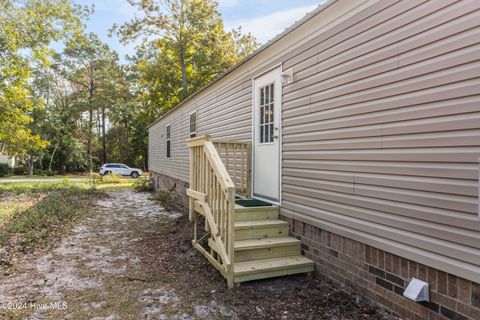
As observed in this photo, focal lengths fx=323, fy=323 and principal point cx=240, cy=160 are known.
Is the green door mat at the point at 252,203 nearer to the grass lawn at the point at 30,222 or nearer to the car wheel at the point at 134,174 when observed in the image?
the grass lawn at the point at 30,222

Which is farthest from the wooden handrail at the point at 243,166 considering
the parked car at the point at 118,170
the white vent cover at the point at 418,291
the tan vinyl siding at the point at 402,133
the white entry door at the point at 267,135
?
the parked car at the point at 118,170

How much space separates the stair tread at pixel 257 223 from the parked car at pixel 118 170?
23349 mm

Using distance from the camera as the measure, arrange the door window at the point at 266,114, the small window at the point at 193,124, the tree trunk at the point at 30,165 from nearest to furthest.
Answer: the door window at the point at 266,114
the small window at the point at 193,124
the tree trunk at the point at 30,165

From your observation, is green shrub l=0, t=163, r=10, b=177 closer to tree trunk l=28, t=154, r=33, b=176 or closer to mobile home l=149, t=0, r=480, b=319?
tree trunk l=28, t=154, r=33, b=176

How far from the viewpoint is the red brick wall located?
2172mm

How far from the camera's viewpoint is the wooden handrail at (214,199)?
11.3 ft

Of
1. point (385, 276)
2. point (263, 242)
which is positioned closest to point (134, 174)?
point (263, 242)

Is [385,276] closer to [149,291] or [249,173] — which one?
[149,291]

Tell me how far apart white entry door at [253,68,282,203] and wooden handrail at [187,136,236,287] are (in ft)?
2.48

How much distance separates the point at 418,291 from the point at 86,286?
333 centimetres

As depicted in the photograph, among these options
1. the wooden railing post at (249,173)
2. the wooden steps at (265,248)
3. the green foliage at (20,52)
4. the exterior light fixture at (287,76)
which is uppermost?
the green foliage at (20,52)

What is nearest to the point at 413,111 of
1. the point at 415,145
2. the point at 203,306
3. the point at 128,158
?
the point at 415,145

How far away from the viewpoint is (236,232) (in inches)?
153

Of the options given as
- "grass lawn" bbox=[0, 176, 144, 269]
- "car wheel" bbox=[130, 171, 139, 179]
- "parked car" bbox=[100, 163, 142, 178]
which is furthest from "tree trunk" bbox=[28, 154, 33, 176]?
"grass lawn" bbox=[0, 176, 144, 269]
